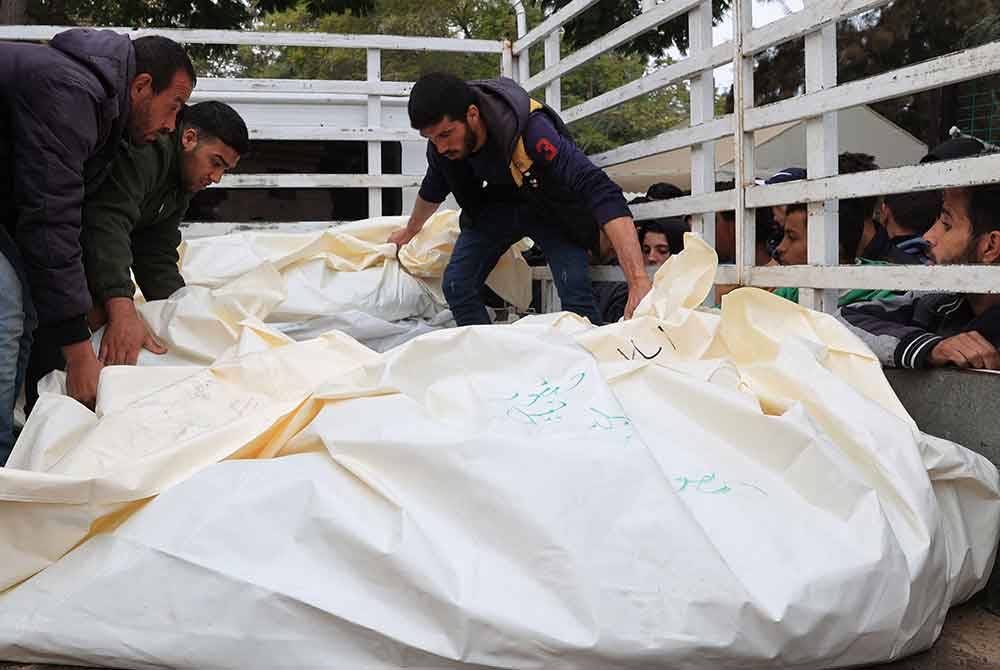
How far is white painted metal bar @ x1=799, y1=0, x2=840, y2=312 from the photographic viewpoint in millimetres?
2859

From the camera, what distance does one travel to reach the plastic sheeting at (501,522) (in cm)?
163

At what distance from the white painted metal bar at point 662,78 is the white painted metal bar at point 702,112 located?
39 millimetres

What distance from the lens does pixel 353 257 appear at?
4.56 metres

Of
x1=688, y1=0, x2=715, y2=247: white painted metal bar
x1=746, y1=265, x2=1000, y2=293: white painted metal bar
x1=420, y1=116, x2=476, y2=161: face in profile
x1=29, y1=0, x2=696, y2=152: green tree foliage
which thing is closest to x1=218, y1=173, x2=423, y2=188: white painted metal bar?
x1=420, y1=116, x2=476, y2=161: face in profile

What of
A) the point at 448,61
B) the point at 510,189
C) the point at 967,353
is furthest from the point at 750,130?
the point at 448,61

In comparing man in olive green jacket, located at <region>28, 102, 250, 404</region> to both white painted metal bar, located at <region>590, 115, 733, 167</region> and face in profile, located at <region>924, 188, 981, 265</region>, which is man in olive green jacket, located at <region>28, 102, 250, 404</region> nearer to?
white painted metal bar, located at <region>590, 115, 733, 167</region>

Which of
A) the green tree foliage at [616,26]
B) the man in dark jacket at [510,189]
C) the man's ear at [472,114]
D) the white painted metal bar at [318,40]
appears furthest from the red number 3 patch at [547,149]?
the green tree foliage at [616,26]

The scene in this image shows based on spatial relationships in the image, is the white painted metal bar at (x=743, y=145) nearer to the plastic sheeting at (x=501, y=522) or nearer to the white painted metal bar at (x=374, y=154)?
the plastic sheeting at (x=501, y=522)

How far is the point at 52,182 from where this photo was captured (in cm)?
253

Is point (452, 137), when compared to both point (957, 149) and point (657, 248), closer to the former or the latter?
point (657, 248)

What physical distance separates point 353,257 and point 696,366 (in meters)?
2.54

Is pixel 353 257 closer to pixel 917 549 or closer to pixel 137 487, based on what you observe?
pixel 137 487

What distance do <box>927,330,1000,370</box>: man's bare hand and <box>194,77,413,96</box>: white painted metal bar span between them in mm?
3511

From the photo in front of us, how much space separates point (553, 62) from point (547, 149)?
139cm
